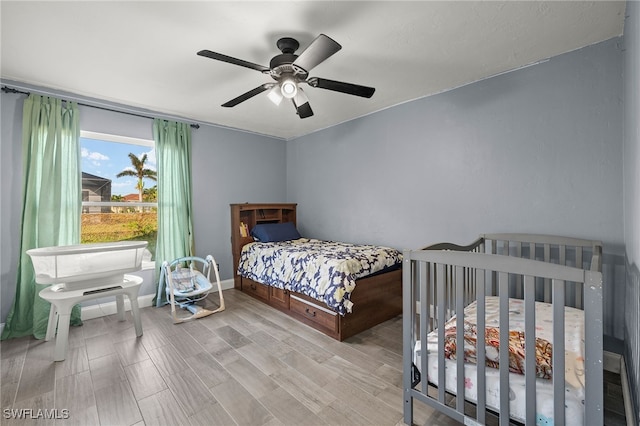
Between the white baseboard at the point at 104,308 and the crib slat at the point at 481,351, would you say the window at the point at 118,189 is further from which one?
the crib slat at the point at 481,351

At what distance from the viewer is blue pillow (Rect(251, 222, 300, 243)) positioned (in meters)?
3.78

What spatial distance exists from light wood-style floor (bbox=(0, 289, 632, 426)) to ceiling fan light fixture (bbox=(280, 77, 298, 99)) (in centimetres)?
199

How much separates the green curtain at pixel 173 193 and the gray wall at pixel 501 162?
201 cm

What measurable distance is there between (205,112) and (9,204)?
6.65 feet

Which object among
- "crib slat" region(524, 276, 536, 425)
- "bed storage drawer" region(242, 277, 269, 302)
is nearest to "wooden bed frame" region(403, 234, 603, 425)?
"crib slat" region(524, 276, 536, 425)

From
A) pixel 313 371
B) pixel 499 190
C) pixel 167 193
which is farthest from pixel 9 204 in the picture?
pixel 499 190

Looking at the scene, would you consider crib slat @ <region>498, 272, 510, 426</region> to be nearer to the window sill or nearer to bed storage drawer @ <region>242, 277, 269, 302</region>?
bed storage drawer @ <region>242, 277, 269, 302</region>

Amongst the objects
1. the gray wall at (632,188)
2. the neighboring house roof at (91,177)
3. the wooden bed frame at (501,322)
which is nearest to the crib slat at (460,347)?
the wooden bed frame at (501,322)

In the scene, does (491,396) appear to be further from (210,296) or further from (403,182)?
(210,296)

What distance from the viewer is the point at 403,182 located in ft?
10.2

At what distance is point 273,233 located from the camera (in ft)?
12.6

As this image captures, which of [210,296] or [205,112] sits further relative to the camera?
[210,296]

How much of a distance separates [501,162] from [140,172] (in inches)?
158

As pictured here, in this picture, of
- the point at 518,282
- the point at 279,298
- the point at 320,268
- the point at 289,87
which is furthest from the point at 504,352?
the point at 279,298
